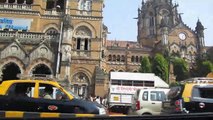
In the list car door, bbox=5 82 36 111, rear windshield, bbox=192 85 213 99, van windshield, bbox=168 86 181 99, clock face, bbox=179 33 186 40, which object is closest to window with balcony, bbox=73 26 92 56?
van windshield, bbox=168 86 181 99

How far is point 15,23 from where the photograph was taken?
1216 inches

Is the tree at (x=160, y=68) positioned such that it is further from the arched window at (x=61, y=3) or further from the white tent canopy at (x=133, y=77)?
the white tent canopy at (x=133, y=77)

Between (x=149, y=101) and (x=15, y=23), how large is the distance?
74.2ft

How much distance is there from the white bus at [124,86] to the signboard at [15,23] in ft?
40.5

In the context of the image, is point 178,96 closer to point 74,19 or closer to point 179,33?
point 74,19

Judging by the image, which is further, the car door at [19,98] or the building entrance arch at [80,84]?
the building entrance arch at [80,84]

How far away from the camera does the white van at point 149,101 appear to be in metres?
12.4

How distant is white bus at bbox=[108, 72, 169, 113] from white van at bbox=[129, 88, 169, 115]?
10056 millimetres

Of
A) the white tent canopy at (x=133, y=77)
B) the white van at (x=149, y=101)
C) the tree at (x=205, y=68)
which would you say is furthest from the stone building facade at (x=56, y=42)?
the tree at (x=205, y=68)

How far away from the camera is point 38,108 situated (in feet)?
29.2

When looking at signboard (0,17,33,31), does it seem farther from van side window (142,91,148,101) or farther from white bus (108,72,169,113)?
van side window (142,91,148,101)

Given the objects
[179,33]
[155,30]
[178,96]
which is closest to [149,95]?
[178,96]

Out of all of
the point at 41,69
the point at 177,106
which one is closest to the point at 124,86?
the point at 41,69

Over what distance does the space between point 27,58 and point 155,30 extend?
61636 millimetres
